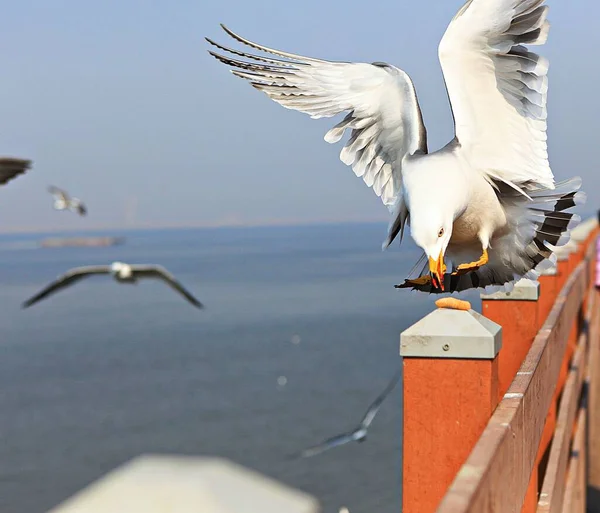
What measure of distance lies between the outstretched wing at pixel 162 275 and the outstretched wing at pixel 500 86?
9.85 metres

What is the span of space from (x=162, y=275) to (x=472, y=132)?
1044cm

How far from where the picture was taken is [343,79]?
16.8ft

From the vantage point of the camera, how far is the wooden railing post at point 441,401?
255 cm

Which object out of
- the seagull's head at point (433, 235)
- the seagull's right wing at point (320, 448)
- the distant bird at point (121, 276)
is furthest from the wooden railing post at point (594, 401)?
the seagull's right wing at point (320, 448)

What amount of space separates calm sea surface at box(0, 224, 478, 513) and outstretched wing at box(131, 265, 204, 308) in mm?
3468

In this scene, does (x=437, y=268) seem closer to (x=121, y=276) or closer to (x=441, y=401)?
(x=441, y=401)

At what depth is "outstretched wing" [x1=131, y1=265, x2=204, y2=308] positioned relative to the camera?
14234 millimetres

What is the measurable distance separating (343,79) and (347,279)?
64.5m

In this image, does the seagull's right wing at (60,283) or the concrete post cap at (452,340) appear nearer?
the concrete post cap at (452,340)

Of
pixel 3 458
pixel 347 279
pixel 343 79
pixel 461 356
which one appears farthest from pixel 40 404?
pixel 347 279

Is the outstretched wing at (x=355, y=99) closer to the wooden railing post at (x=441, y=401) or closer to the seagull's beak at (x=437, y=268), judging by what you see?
the seagull's beak at (x=437, y=268)

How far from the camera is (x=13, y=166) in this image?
8883 mm

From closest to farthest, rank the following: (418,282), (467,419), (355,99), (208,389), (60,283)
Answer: (467,419) → (418,282) → (355,99) → (60,283) → (208,389)

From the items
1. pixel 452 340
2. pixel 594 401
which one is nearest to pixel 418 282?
pixel 452 340
